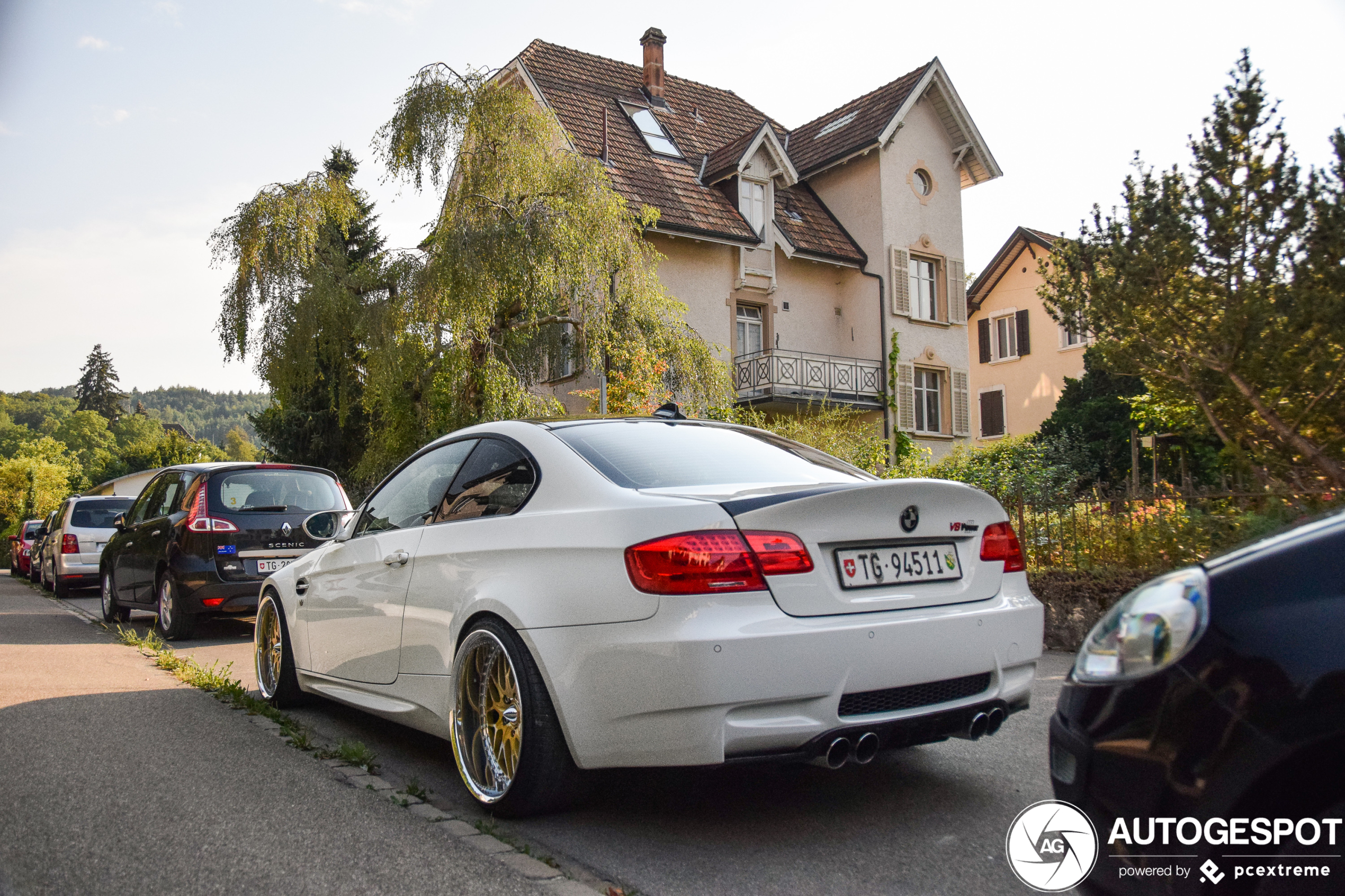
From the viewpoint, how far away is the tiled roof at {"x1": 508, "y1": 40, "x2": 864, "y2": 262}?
25625 millimetres

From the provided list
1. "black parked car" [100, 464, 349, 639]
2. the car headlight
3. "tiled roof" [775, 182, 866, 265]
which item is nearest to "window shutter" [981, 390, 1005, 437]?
"tiled roof" [775, 182, 866, 265]

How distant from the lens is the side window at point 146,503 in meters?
11.4

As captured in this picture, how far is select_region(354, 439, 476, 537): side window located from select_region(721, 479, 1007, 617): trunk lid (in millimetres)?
1732

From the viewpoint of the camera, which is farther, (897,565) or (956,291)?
(956,291)

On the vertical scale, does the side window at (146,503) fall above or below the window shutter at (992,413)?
below

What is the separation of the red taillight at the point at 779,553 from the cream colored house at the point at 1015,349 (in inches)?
1349

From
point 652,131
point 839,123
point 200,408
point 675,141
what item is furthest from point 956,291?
point 200,408

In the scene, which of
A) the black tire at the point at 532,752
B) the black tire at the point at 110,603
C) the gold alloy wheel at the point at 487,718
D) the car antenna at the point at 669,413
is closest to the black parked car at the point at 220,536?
the black tire at the point at 110,603

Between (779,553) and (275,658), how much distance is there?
4004 mm

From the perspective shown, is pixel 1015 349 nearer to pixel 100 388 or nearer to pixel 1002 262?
pixel 1002 262

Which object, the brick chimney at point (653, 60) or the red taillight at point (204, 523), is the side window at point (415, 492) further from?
the brick chimney at point (653, 60)

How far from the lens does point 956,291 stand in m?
29.9

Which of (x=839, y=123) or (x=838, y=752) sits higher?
(x=839, y=123)

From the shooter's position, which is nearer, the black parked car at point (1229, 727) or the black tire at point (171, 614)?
the black parked car at point (1229, 727)
